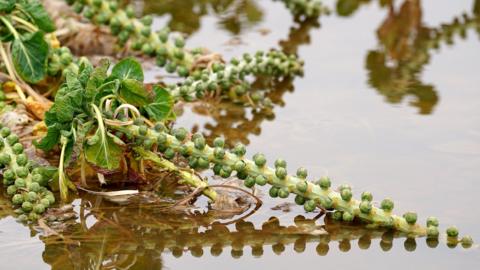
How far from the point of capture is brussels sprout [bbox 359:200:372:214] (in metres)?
2.59

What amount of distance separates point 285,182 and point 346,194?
0.60 ft

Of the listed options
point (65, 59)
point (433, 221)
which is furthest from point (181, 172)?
point (65, 59)

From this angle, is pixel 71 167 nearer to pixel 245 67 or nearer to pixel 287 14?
pixel 245 67

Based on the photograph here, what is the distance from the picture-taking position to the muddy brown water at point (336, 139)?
99.7 inches

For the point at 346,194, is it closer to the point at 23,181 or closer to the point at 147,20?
the point at 23,181

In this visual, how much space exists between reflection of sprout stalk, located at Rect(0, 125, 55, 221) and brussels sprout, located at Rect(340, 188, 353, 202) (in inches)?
32.5

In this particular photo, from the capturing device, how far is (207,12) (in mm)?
4887

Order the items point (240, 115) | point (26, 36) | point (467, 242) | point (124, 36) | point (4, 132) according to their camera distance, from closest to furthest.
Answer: point (467, 242) < point (4, 132) < point (26, 36) < point (240, 115) < point (124, 36)

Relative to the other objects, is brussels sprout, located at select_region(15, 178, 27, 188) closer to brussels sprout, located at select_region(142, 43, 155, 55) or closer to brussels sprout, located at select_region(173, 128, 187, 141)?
brussels sprout, located at select_region(173, 128, 187, 141)

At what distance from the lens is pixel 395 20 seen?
15.4 feet

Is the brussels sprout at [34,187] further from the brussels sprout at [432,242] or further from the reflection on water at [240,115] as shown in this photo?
the brussels sprout at [432,242]

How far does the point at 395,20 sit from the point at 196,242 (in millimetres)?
2410

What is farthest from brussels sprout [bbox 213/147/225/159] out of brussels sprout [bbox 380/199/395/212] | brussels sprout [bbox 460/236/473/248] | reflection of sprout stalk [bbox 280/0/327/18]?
reflection of sprout stalk [bbox 280/0/327/18]

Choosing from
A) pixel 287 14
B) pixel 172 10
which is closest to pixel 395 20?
pixel 287 14
